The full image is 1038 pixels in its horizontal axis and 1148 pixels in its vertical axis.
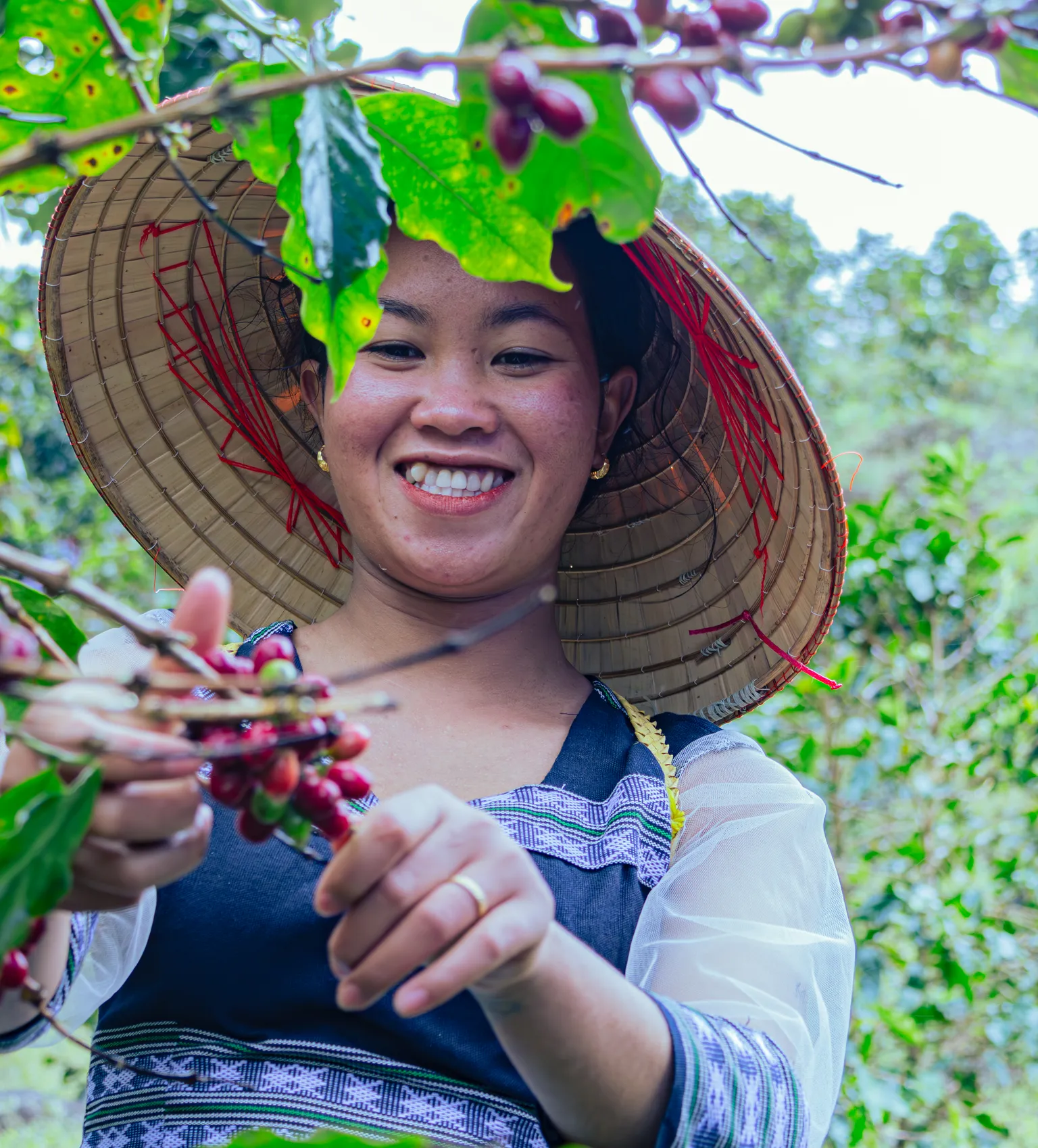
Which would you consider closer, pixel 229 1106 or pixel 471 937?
pixel 471 937

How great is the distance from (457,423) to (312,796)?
0.73 metres

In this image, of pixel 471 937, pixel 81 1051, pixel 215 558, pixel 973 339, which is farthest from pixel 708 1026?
pixel 973 339

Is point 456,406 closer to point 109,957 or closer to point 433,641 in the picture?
point 433,641

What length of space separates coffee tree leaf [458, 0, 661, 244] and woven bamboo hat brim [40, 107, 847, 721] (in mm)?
769

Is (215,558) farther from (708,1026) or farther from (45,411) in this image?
(45,411)

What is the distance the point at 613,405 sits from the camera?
1521mm

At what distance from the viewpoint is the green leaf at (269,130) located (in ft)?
2.34

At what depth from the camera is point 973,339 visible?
35.1 ft

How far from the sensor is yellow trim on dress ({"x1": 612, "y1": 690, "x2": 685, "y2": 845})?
51.9 inches

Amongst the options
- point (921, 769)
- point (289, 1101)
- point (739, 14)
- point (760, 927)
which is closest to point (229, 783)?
point (739, 14)

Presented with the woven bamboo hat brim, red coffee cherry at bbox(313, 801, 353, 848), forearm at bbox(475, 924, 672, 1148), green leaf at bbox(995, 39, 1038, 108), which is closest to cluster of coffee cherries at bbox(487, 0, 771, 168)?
green leaf at bbox(995, 39, 1038, 108)

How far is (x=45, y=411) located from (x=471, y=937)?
4790 millimetres

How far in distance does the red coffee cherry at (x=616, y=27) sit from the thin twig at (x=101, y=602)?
34 cm

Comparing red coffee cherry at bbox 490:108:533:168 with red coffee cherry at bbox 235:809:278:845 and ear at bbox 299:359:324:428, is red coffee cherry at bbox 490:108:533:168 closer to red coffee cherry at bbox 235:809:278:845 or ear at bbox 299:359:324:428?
red coffee cherry at bbox 235:809:278:845
